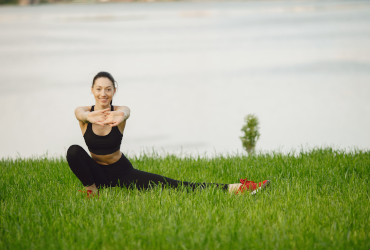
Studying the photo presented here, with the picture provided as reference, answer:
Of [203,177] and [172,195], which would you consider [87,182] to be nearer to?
[172,195]

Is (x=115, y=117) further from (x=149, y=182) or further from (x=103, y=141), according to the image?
(x=149, y=182)

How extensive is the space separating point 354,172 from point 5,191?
562 centimetres

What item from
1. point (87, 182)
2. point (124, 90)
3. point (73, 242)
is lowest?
point (73, 242)

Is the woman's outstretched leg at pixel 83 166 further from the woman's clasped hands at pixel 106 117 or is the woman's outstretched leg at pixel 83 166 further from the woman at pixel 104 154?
the woman's clasped hands at pixel 106 117

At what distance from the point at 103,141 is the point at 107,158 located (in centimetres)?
30

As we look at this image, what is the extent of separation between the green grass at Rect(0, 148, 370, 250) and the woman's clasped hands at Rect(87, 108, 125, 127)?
1028 mm

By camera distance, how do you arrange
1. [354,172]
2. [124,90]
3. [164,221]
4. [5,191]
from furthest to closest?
[124,90]
[354,172]
[5,191]
[164,221]

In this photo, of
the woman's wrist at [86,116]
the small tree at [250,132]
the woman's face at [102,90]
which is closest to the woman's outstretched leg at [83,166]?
the woman's wrist at [86,116]

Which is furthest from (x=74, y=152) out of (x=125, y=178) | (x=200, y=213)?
(x=200, y=213)

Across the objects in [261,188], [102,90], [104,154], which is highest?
[102,90]

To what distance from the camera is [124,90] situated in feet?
60.4

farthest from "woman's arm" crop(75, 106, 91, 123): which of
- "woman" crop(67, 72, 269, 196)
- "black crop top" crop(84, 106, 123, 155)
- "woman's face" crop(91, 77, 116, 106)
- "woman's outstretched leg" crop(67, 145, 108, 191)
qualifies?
"woman's outstretched leg" crop(67, 145, 108, 191)

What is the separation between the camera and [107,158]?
491 centimetres

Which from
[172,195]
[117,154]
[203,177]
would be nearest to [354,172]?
[203,177]
